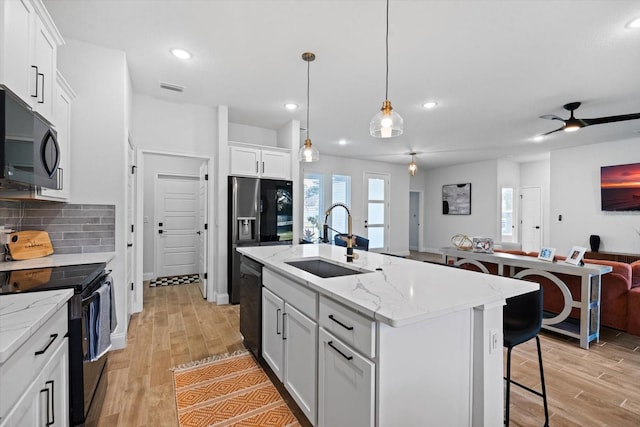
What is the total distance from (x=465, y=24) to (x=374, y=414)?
261cm

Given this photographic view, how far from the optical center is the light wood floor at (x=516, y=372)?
1.86m

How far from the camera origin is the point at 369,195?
7.84 m

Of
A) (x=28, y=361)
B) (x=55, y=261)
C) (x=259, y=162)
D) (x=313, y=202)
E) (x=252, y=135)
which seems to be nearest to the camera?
(x=28, y=361)

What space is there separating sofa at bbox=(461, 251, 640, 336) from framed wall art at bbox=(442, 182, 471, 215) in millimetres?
5081

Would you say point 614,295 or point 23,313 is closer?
point 23,313

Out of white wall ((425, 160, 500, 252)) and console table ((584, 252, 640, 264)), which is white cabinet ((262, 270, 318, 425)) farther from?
white wall ((425, 160, 500, 252))

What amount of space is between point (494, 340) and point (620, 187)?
237 inches

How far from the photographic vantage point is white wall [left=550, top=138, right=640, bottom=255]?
5215 mm

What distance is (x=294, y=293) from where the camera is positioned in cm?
179

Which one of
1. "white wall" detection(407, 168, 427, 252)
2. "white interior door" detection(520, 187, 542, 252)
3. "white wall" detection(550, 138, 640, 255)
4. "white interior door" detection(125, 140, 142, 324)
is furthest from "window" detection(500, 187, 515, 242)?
"white interior door" detection(125, 140, 142, 324)

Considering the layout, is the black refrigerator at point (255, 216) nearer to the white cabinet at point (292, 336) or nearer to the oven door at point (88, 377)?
the white cabinet at point (292, 336)

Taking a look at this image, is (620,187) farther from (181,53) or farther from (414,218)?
(181,53)

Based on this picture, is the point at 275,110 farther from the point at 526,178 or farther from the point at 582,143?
the point at 526,178

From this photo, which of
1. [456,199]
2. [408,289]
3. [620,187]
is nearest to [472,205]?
[456,199]
